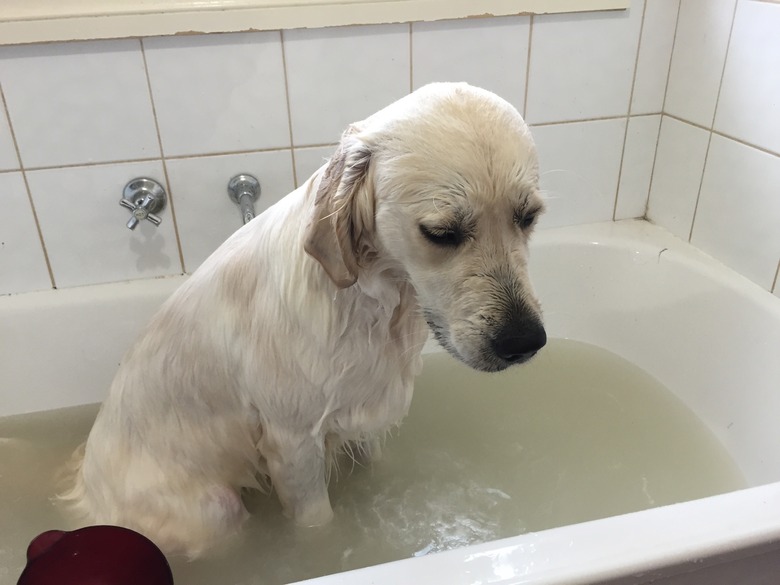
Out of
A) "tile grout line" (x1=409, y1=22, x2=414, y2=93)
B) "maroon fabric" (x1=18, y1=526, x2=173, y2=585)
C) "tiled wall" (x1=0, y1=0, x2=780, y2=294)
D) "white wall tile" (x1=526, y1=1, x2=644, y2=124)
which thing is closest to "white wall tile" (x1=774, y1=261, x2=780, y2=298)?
"tiled wall" (x1=0, y1=0, x2=780, y2=294)

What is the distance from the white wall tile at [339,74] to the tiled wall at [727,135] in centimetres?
79

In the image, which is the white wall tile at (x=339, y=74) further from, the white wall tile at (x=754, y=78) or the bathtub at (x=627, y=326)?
the white wall tile at (x=754, y=78)

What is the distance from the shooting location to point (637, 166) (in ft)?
6.37

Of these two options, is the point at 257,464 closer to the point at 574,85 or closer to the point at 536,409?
the point at 536,409

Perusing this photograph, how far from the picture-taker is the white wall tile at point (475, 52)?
5.40 ft

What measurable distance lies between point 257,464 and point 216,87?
92 centimetres

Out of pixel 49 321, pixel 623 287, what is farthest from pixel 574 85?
pixel 49 321

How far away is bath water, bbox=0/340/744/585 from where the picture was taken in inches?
53.1

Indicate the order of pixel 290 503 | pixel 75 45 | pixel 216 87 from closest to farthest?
pixel 290 503 < pixel 75 45 < pixel 216 87

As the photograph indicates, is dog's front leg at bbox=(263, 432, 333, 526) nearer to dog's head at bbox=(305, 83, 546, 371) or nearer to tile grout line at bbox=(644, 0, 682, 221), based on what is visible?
dog's head at bbox=(305, 83, 546, 371)

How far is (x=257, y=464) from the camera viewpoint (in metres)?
1.28

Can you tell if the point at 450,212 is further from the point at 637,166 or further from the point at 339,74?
the point at 637,166

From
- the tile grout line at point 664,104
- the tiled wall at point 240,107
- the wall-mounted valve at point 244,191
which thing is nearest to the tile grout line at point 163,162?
the tiled wall at point 240,107

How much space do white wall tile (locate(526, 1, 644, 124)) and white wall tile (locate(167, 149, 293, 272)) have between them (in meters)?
0.73
